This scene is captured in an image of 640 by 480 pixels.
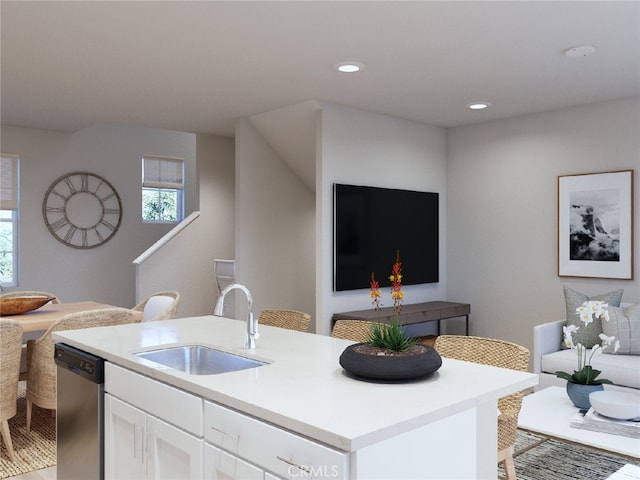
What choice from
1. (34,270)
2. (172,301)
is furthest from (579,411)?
(34,270)

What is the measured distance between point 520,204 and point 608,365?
2.02m

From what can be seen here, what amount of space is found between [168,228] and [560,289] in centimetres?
544

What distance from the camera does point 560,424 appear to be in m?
2.76

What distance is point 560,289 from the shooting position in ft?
17.2

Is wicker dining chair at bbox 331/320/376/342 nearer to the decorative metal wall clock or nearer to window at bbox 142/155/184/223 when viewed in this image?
the decorative metal wall clock

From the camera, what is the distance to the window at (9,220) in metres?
6.51

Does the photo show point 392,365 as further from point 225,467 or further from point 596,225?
point 596,225

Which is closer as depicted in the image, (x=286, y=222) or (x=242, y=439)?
(x=242, y=439)

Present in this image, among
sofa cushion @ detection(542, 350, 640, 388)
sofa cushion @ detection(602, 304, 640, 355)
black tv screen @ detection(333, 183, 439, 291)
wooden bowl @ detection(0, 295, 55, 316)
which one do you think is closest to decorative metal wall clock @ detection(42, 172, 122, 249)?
wooden bowl @ detection(0, 295, 55, 316)

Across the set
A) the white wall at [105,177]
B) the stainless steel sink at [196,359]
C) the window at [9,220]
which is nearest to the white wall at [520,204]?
the stainless steel sink at [196,359]

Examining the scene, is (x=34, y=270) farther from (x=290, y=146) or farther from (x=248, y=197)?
(x=290, y=146)

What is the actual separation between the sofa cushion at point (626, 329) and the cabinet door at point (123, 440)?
3.61 m

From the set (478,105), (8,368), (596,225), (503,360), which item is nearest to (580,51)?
(478,105)

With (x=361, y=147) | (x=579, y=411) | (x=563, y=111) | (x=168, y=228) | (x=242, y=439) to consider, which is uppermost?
(x=563, y=111)
